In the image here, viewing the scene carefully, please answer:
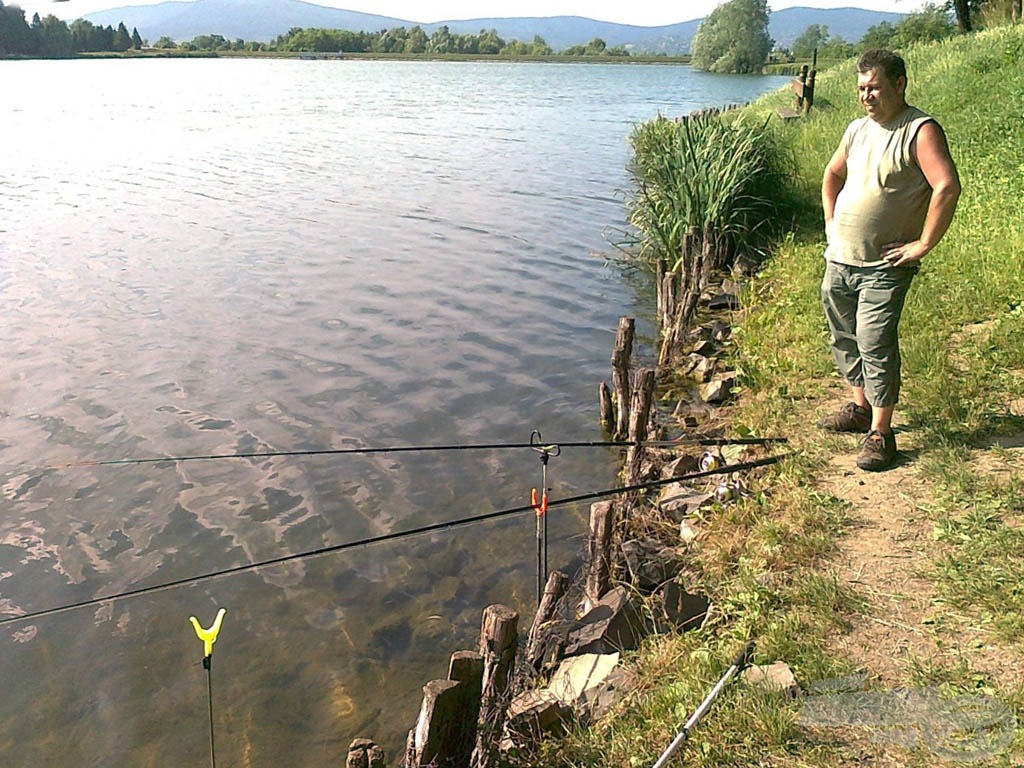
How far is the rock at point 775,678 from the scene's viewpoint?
363cm

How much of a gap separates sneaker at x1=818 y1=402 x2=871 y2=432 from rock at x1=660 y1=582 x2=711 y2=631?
1.92 metres

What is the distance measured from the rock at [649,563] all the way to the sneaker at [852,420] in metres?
1.39

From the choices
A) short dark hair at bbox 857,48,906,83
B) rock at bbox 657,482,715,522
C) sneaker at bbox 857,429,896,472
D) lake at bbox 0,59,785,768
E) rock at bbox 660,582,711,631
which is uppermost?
short dark hair at bbox 857,48,906,83

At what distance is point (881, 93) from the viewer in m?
4.76

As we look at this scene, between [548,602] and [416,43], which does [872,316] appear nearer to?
[548,602]

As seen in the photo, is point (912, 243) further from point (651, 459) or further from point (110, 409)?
point (110, 409)

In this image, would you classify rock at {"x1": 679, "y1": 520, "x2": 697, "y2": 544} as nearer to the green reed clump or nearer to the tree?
the green reed clump

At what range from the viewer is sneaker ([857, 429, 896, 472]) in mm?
5348

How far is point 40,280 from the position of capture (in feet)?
42.8

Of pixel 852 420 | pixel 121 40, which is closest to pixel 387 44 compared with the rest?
pixel 121 40

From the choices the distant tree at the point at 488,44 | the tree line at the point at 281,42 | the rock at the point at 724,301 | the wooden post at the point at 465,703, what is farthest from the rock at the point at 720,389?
the distant tree at the point at 488,44

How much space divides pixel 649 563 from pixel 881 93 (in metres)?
2.79

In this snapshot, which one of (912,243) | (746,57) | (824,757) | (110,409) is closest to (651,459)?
(912,243)

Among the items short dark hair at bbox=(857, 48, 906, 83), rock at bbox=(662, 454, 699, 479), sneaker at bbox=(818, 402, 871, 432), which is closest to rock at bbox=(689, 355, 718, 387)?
rock at bbox=(662, 454, 699, 479)
